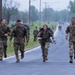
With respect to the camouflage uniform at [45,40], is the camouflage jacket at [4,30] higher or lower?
higher

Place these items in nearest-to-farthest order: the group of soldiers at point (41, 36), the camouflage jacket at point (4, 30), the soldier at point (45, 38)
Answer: the group of soldiers at point (41, 36)
the soldier at point (45, 38)
the camouflage jacket at point (4, 30)

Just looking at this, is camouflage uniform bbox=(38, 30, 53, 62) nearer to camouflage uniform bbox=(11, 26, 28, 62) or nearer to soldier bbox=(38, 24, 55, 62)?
soldier bbox=(38, 24, 55, 62)

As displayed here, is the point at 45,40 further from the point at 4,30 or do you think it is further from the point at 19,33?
the point at 4,30

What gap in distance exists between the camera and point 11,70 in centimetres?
1653

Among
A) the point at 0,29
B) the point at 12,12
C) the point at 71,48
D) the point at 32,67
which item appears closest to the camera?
the point at 32,67

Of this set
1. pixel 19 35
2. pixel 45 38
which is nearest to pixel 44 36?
pixel 45 38

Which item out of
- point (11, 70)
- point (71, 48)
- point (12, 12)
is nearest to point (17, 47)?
point (71, 48)

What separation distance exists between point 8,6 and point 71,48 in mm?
60898

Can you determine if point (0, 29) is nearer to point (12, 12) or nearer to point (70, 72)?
point (70, 72)

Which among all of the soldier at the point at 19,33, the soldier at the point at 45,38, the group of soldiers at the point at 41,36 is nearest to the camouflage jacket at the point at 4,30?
the group of soldiers at the point at 41,36

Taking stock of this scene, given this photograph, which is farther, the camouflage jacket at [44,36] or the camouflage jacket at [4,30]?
the camouflage jacket at [4,30]

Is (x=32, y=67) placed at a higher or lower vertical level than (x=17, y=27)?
lower

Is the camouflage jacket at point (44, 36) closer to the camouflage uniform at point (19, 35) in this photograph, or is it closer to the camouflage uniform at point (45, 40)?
the camouflage uniform at point (45, 40)

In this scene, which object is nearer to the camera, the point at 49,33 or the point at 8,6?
the point at 49,33
